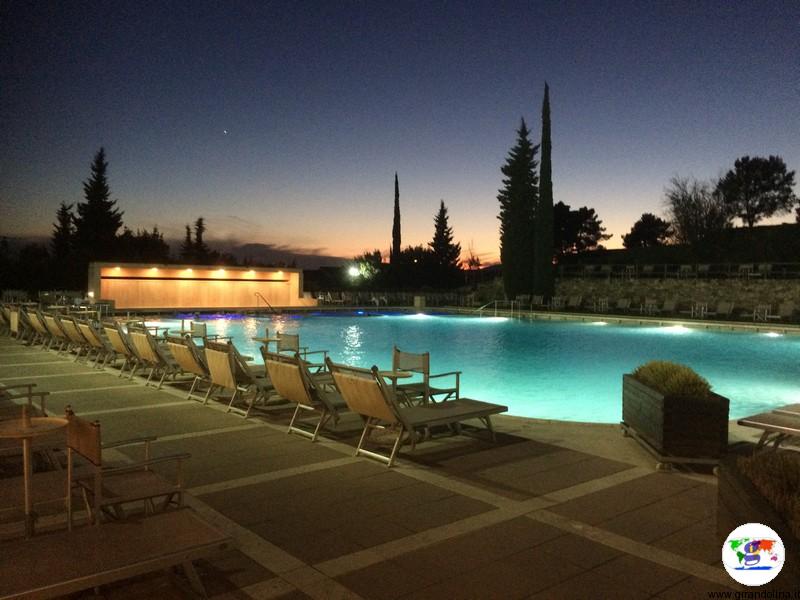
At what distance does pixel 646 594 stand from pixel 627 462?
2308mm

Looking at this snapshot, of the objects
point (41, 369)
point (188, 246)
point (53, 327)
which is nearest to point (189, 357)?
point (41, 369)

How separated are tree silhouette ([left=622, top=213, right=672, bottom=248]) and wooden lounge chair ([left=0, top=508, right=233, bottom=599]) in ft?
166

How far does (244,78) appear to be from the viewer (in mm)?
25500

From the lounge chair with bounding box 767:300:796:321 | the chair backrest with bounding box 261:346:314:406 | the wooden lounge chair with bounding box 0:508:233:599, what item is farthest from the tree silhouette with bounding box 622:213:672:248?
the wooden lounge chair with bounding box 0:508:233:599

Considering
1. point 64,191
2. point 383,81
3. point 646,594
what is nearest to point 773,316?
point 383,81

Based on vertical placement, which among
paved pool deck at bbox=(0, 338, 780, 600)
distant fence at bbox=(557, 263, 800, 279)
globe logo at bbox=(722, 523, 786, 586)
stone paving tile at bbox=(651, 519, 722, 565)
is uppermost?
distant fence at bbox=(557, 263, 800, 279)

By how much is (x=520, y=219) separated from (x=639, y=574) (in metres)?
33.9

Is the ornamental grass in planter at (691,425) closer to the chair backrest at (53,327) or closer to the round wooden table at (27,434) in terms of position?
the round wooden table at (27,434)

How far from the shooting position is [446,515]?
3.85 m

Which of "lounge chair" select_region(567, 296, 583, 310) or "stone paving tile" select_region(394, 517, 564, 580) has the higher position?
"lounge chair" select_region(567, 296, 583, 310)

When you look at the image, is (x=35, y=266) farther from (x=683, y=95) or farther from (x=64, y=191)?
(x=683, y=95)

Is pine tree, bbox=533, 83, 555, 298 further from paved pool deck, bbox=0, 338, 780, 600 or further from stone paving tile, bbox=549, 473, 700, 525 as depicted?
stone paving tile, bbox=549, 473, 700, 525

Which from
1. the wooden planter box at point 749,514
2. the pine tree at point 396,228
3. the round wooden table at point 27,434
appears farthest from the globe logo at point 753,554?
the pine tree at point 396,228

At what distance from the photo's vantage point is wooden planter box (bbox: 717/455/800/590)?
224 centimetres
